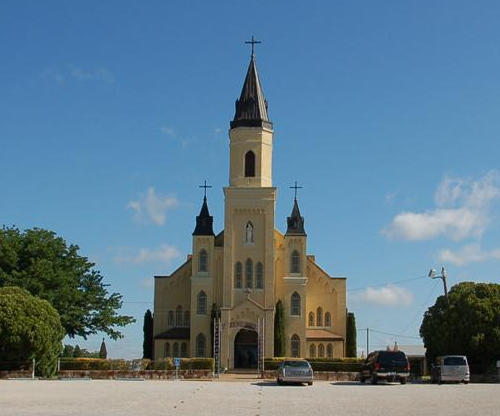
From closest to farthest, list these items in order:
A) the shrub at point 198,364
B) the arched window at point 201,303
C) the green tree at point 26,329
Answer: the green tree at point 26,329
the shrub at point 198,364
the arched window at point 201,303

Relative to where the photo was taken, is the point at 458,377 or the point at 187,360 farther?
the point at 187,360

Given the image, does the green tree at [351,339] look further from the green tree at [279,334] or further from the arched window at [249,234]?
the arched window at [249,234]

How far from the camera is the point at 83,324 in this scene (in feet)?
214

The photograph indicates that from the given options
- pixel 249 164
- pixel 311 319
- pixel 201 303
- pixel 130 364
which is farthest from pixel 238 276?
pixel 130 364

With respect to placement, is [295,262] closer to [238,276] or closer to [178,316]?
[238,276]

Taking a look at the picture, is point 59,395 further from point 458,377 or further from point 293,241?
point 293,241

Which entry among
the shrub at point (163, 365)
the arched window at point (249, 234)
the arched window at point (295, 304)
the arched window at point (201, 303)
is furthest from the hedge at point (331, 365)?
the arched window at point (249, 234)

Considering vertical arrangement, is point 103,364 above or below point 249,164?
below

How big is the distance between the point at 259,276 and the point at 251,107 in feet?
47.0

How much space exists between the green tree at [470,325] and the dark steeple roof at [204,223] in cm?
2348

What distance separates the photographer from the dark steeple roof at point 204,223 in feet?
237

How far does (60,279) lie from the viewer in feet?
207

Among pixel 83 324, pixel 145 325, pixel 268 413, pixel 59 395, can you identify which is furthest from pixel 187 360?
pixel 268 413

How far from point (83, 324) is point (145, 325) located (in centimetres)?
929
